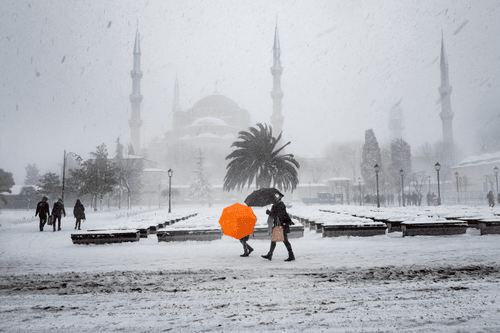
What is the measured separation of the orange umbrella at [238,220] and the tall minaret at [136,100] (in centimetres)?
7407

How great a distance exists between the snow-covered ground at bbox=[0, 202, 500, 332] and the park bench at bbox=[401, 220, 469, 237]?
2259mm

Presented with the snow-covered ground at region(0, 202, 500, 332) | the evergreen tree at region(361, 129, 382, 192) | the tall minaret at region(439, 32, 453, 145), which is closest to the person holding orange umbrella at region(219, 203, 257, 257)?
the snow-covered ground at region(0, 202, 500, 332)

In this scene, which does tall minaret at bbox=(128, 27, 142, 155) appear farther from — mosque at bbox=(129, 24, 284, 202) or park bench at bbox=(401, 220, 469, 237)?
park bench at bbox=(401, 220, 469, 237)

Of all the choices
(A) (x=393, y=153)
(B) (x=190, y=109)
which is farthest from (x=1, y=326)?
(B) (x=190, y=109)

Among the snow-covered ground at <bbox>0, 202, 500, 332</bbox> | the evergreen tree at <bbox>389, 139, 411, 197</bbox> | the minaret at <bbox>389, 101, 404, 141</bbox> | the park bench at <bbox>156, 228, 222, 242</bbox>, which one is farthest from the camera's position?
the minaret at <bbox>389, 101, 404, 141</bbox>

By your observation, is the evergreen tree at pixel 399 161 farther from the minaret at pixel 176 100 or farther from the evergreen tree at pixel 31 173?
the evergreen tree at pixel 31 173

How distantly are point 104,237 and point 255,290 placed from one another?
7589 mm

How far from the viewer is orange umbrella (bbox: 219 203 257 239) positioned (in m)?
7.81

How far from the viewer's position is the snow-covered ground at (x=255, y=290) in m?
4.00

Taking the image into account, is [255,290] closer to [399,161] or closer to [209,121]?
[399,161]

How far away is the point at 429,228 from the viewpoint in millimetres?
11953

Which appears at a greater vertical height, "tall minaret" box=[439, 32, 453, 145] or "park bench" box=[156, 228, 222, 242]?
"tall minaret" box=[439, 32, 453, 145]

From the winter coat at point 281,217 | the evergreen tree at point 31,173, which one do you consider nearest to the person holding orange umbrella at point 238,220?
the winter coat at point 281,217

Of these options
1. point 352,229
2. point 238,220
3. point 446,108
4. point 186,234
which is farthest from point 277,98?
point 238,220
